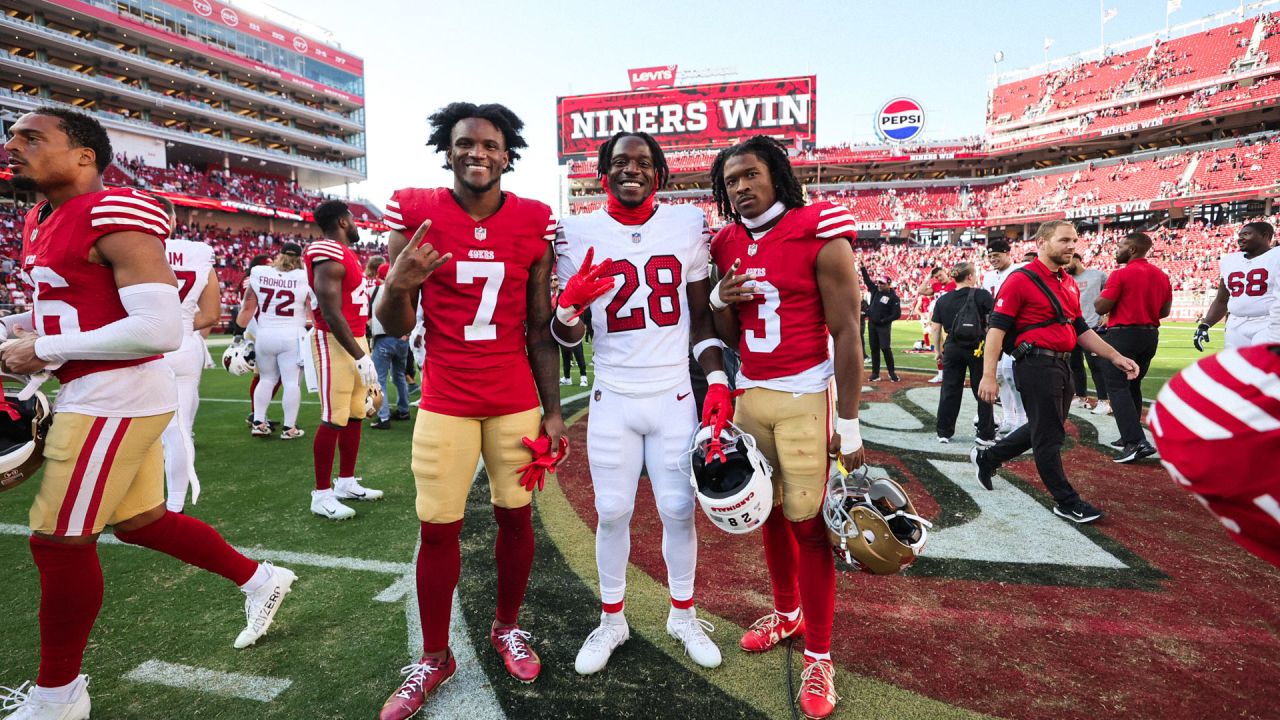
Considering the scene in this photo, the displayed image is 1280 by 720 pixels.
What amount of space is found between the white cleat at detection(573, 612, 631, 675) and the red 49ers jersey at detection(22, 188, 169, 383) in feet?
6.68

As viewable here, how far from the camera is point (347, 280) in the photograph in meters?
4.25

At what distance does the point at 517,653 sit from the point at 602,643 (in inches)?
13.5

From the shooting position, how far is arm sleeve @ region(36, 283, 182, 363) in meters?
2.03

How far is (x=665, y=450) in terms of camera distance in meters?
2.48

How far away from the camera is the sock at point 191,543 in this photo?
2396 mm

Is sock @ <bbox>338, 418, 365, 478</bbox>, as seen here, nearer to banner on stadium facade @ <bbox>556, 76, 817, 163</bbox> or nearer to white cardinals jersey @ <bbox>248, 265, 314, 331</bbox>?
white cardinals jersey @ <bbox>248, 265, 314, 331</bbox>

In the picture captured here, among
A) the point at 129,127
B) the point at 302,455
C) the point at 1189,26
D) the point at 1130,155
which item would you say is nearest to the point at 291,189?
the point at 129,127

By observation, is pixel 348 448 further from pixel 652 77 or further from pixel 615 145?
pixel 652 77

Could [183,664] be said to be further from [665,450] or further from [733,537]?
[733,537]

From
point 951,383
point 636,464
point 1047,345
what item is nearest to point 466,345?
point 636,464

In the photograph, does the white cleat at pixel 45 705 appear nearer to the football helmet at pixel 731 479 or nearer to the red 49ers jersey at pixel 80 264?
the red 49ers jersey at pixel 80 264

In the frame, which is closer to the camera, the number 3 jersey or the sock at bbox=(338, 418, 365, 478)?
the number 3 jersey

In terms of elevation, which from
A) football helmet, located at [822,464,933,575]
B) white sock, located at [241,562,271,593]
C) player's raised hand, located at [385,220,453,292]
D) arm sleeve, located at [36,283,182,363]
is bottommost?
white sock, located at [241,562,271,593]

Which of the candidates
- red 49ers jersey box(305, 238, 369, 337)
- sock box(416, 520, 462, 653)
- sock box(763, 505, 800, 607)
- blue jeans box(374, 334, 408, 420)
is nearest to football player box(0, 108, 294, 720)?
sock box(416, 520, 462, 653)
